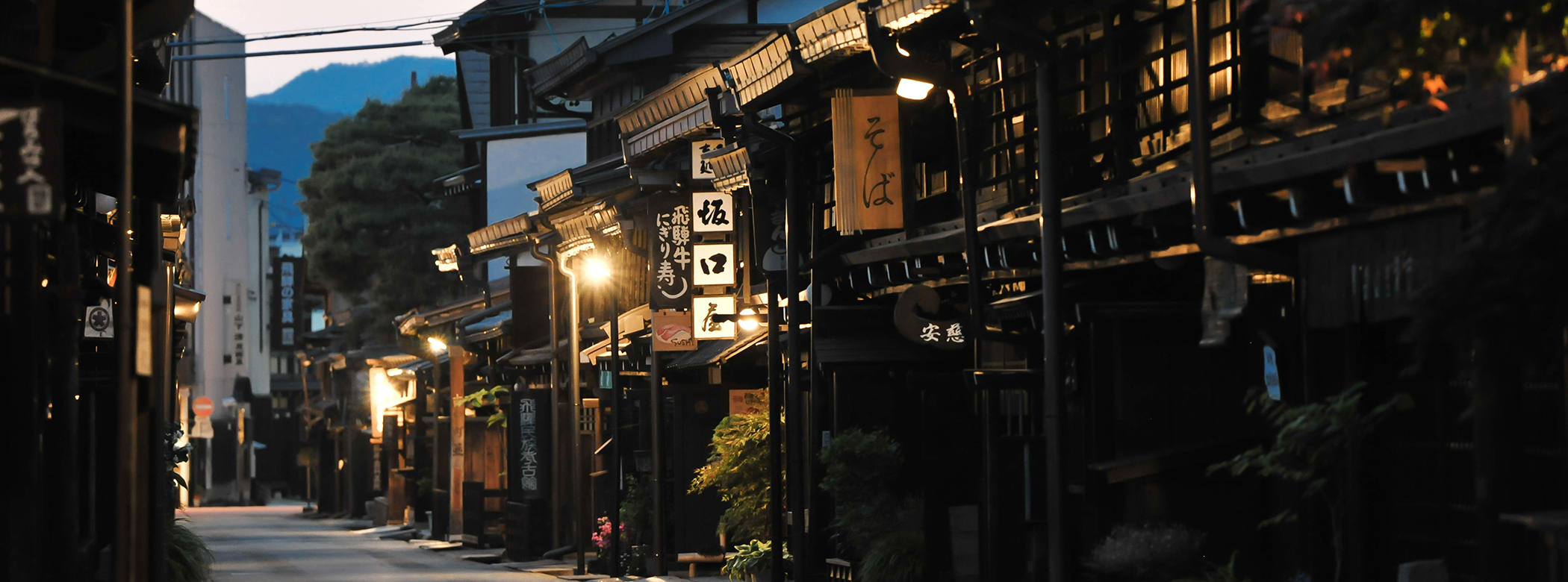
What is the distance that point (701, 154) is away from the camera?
29656 millimetres

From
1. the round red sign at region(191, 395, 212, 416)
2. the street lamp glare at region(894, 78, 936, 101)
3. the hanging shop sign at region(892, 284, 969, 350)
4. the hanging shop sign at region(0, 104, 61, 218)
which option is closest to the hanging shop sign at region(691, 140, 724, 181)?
the hanging shop sign at region(892, 284, 969, 350)

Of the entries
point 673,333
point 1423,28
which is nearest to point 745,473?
point 673,333

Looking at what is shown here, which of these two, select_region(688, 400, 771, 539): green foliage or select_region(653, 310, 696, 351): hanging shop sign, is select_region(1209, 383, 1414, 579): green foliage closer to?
select_region(688, 400, 771, 539): green foliage

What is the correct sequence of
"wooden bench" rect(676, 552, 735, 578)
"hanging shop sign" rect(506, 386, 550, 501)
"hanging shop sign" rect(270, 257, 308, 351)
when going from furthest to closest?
1. "hanging shop sign" rect(270, 257, 308, 351)
2. "hanging shop sign" rect(506, 386, 550, 501)
3. "wooden bench" rect(676, 552, 735, 578)

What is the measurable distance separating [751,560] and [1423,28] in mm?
19902

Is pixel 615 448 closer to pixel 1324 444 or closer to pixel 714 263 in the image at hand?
pixel 714 263

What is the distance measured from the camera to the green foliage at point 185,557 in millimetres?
20391

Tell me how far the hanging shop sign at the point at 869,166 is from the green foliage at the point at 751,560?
6.18 meters

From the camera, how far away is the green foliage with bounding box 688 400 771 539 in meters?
27.4

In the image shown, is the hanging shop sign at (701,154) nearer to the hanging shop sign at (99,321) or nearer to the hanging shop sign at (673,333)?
the hanging shop sign at (673,333)

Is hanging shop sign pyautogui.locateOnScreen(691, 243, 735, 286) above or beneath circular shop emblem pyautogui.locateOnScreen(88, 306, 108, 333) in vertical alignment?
above

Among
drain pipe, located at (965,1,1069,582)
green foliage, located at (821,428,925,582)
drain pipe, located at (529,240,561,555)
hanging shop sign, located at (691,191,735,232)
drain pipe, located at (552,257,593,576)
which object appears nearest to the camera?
drain pipe, located at (965,1,1069,582)

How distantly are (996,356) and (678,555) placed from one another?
38.1 feet

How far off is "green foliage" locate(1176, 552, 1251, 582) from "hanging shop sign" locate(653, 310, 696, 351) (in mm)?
15299
